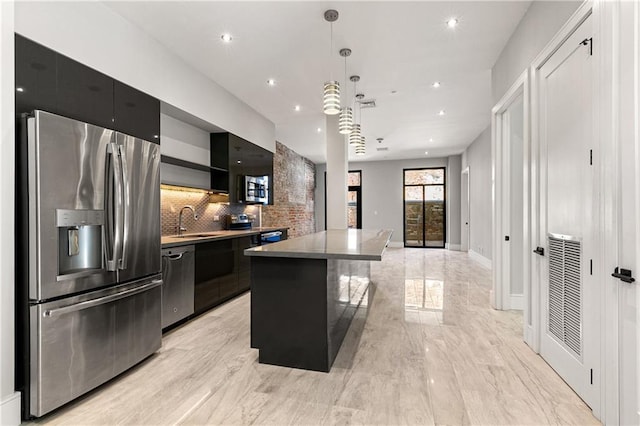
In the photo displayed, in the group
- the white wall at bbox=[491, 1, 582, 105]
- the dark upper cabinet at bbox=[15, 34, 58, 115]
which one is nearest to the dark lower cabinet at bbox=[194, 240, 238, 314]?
the dark upper cabinet at bbox=[15, 34, 58, 115]

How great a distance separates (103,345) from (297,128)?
5228 mm

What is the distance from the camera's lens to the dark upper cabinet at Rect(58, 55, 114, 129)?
2.17 meters

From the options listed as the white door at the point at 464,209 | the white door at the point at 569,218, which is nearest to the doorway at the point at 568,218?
the white door at the point at 569,218

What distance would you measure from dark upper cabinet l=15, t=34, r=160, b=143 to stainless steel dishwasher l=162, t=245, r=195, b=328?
1199 mm

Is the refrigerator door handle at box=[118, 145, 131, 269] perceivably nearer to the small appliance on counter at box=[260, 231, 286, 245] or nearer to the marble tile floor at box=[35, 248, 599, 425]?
the marble tile floor at box=[35, 248, 599, 425]

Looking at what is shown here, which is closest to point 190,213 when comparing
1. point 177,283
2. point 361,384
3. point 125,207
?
point 177,283

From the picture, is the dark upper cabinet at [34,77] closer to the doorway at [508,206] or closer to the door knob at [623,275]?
the door knob at [623,275]

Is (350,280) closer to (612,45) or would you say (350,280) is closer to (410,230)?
(612,45)

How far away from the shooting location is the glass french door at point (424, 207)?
32.8ft

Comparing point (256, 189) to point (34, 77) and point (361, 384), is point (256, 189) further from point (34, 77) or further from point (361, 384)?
point (361, 384)

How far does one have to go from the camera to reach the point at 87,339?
1.94 m

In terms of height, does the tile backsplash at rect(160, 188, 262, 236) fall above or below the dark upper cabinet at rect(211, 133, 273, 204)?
below

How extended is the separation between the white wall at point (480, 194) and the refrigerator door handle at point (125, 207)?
651 cm

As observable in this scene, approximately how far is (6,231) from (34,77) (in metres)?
1.06
